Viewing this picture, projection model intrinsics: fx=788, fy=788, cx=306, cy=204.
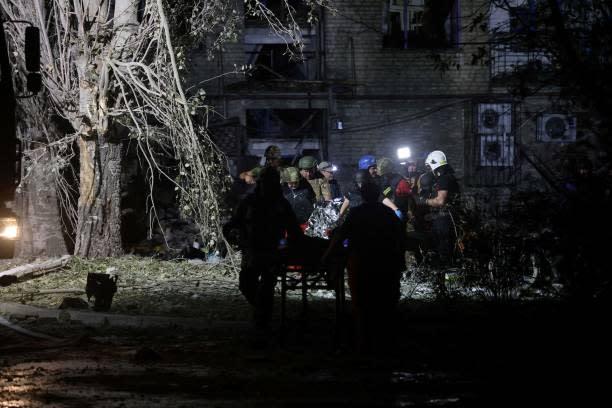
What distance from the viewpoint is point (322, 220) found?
497 inches

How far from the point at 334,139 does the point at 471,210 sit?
9.07 metres

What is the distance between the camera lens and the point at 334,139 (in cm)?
1903

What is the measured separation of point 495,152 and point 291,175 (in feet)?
31.1

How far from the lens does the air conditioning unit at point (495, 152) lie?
1961 cm

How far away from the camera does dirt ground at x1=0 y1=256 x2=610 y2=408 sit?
5.63m

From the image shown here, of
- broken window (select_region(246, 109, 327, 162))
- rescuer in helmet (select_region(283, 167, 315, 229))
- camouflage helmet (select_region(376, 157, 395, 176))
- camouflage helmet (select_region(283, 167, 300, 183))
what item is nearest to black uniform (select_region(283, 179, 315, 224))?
rescuer in helmet (select_region(283, 167, 315, 229))

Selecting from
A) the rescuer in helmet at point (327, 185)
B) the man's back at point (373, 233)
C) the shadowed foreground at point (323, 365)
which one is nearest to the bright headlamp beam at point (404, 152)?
the rescuer in helmet at point (327, 185)

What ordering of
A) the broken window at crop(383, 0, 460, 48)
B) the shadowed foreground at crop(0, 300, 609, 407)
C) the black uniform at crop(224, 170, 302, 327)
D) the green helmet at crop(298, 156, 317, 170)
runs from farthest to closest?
1. the broken window at crop(383, 0, 460, 48)
2. the green helmet at crop(298, 156, 317, 170)
3. the black uniform at crop(224, 170, 302, 327)
4. the shadowed foreground at crop(0, 300, 609, 407)

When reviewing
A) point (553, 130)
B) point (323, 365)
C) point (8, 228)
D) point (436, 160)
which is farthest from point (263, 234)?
point (553, 130)

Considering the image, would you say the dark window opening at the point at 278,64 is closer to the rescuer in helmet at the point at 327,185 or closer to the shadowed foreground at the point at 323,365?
the rescuer in helmet at the point at 327,185

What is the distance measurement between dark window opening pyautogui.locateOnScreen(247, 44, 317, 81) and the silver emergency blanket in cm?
724

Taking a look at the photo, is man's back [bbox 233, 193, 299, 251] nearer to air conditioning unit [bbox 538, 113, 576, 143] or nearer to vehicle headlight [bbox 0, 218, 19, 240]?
vehicle headlight [bbox 0, 218, 19, 240]

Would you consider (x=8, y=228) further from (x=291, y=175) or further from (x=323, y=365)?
(x=291, y=175)

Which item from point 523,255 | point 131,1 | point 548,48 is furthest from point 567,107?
point 131,1
